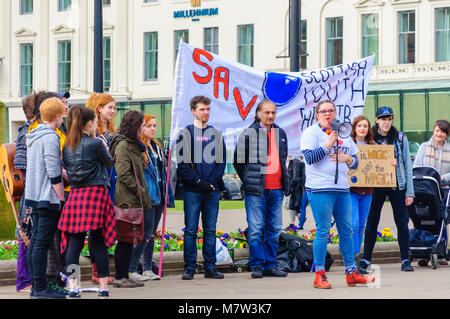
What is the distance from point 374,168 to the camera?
11.1 m

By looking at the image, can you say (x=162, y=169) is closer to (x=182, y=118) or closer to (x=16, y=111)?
(x=182, y=118)

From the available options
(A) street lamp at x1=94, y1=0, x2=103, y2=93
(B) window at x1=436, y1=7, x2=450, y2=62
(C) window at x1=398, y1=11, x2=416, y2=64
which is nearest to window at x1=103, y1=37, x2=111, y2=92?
(C) window at x1=398, y1=11, x2=416, y2=64

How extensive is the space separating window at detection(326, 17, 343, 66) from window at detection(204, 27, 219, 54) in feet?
18.7

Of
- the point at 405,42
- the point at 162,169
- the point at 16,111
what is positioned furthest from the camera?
the point at 16,111

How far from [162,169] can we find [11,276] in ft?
6.30

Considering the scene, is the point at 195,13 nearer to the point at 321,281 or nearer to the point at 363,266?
the point at 363,266

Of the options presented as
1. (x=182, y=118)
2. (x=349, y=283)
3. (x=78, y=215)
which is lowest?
(x=349, y=283)

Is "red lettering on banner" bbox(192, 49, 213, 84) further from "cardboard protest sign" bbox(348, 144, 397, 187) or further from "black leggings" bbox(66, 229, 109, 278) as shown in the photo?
"black leggings" bbox(66, 229, 109, 278)

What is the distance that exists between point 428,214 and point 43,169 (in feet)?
17.7

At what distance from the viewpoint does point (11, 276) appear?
32.6 ft

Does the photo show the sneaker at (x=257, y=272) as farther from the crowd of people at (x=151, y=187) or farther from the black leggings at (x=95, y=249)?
the black leggings at (x=95, y=249)

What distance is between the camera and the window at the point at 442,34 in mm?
39312

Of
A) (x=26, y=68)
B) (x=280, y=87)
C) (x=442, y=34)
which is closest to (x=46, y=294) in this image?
(x=280, y=87)
